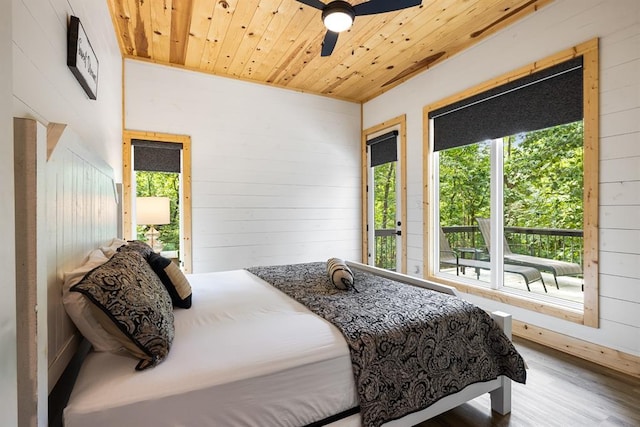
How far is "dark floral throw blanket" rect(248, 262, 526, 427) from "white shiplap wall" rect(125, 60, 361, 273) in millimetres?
2384

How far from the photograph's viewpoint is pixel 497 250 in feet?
10.3

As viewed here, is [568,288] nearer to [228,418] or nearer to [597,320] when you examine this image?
[597,320]

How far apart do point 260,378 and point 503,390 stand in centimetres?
146

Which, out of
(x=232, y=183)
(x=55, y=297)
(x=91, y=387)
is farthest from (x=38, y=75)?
(x=232, y=183)

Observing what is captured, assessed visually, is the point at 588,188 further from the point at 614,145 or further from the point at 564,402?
the point at 564,402

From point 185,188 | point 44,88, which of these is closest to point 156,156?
point 185,188

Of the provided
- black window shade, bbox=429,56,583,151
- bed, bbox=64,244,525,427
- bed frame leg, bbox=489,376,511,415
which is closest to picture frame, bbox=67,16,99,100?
bed, bbox=64,244,525,427

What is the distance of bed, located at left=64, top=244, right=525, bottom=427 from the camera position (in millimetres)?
1012

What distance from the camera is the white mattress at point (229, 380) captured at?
3.24 feet

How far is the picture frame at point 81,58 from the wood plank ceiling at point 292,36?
3.72 ft

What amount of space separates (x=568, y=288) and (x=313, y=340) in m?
2.55

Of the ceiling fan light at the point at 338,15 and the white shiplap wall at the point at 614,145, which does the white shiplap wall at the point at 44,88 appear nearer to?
the ceiling fan light at the point at 338,15

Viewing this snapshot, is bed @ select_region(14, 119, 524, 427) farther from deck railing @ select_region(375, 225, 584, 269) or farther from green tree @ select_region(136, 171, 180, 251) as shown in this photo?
green tree @ select_region(136, 171, 180, 251)

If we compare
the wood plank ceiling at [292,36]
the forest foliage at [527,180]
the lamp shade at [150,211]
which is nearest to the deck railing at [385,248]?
the forest foliage at [527,180]
